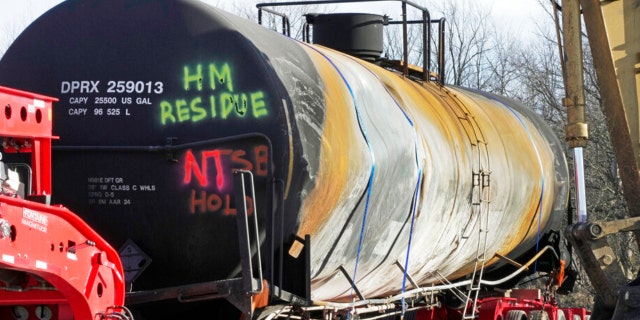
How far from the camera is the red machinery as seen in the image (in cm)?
446

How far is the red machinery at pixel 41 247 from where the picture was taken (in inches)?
176

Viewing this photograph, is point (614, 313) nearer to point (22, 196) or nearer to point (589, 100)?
point (22, 196)

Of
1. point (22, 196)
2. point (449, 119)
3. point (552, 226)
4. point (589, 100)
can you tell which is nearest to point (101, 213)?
point (22, 196)

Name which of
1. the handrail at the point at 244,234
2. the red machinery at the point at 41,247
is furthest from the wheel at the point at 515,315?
the red machinery at the point at 41,247

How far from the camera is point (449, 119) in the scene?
8625 mm

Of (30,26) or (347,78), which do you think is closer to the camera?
(30,26)

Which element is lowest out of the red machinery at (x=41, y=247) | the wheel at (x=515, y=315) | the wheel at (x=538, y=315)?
the wheel at (x=538, y=315)

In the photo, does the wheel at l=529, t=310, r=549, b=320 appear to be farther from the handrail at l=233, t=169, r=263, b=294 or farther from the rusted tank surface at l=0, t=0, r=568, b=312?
the handrail at l=233, t=169, r=263, b=294

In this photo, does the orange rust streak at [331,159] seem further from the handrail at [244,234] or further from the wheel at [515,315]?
the wheel at [515,315]

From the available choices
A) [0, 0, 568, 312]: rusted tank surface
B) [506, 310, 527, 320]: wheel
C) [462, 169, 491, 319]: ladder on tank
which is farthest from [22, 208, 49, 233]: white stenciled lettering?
[506, 310, 527, 320]: wheel

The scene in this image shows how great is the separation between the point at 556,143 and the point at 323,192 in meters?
6.16

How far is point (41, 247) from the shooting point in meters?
4.60

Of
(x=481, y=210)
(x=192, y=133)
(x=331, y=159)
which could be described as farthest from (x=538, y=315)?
(x=192, y=133)

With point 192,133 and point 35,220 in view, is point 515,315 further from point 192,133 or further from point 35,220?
point 35,220
